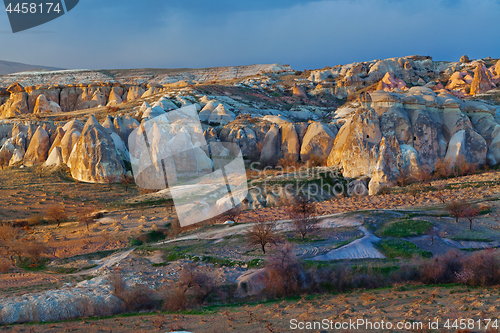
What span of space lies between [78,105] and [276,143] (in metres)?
37.8

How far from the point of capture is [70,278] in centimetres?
1285

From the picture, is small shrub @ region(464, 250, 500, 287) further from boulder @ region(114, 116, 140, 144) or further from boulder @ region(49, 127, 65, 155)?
boulder @ region(49, 127, 65, 155)

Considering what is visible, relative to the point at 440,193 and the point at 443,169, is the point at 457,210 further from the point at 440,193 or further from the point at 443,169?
the point at 443,169

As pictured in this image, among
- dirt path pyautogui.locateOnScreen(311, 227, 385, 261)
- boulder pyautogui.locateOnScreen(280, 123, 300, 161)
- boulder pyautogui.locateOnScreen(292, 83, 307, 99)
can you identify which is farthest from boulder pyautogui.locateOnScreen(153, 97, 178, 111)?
dirt path pyautogui.locateOnScreen(311, 227, 385, 261)

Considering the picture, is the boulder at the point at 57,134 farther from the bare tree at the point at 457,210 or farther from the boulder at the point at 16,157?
the bare tree at the point at 457,210

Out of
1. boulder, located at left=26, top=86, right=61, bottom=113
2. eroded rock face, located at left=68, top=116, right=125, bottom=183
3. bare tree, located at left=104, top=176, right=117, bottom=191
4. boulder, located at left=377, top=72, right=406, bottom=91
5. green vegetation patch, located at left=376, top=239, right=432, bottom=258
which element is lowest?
green vegetation patch, located at left=376, top=239, right=432, bottom=258

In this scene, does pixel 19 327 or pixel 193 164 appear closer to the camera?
pixel 19 327

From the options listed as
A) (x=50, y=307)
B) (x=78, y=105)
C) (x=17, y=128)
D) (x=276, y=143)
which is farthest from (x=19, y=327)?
(x=78, y=105)

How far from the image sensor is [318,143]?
33.4 metres

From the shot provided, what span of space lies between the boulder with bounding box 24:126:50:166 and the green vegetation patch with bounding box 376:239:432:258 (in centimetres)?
3163

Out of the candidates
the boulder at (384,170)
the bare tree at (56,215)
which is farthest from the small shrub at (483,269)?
the bare tree at (56,215)

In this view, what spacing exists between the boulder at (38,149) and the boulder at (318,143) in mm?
23134

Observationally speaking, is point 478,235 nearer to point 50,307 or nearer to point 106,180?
point 50,307

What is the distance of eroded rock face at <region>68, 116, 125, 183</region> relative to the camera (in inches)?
1168
